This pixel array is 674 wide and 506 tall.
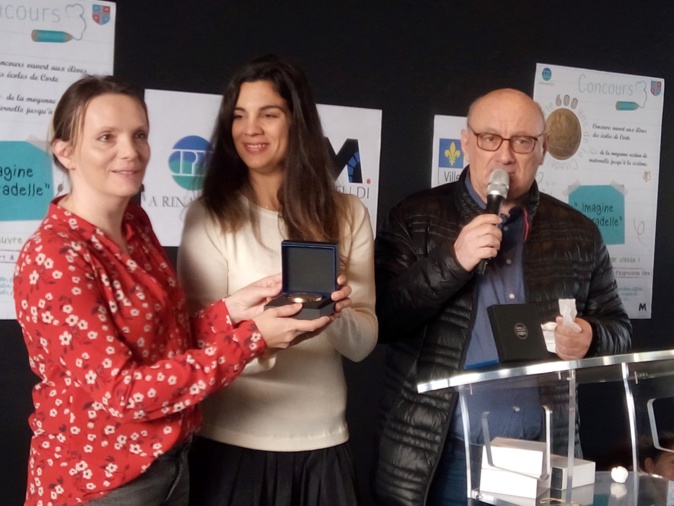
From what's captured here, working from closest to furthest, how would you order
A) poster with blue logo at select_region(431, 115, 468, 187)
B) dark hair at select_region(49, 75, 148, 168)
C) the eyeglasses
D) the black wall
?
dark hair at select_region(49, 75, 148, 168)
the eyeglasses
the black wall
poster with blue logo at select_region(431, 115, 468, 187)

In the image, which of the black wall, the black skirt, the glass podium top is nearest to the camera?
the glass podium top

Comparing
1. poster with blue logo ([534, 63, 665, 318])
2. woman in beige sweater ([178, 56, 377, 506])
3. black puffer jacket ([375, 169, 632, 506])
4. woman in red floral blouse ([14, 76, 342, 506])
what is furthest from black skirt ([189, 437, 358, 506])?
poster with blue logo ([534, 63, 665, 318])

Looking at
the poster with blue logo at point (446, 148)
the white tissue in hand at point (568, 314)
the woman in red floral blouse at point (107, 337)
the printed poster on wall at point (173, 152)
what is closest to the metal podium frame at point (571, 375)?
the white tissue in hand at point (568, 314)

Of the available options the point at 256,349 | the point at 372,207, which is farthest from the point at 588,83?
the point at 256,349

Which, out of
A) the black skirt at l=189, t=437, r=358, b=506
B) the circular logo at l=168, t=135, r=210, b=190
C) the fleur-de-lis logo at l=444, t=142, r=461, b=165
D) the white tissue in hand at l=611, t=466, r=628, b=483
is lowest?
the black skirt at l=189, t=437, r=358, b=506

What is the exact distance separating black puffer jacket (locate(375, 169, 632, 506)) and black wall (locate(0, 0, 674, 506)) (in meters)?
1.11

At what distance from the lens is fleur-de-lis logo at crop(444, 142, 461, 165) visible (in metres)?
3.54

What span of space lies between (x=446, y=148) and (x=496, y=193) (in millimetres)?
1514

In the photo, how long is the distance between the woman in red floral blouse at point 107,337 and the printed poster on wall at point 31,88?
1.21m

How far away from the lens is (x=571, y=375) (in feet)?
4.63

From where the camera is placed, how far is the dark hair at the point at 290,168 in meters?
1.96

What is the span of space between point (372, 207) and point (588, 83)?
1.29 meters

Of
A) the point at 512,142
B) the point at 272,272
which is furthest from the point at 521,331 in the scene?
the point at 512,142

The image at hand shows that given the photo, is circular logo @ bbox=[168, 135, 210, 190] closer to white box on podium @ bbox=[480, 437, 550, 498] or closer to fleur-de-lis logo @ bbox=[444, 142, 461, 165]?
fleur-de-lis logo @ bbox=[444, 142, 461, 165]
